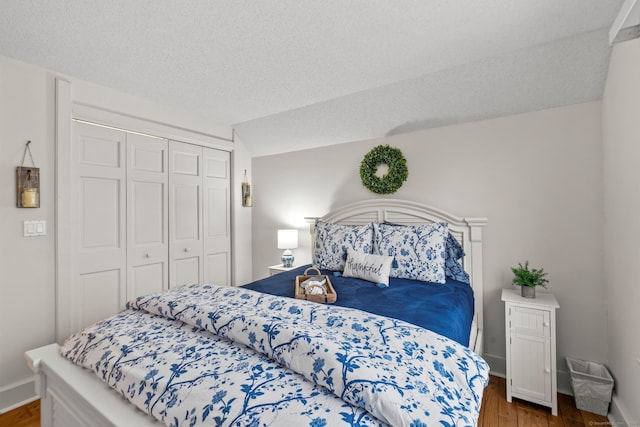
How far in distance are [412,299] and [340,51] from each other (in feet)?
5.43

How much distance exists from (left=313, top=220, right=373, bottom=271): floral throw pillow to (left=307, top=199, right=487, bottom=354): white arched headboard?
1.14 feet

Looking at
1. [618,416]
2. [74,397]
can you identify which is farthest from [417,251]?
[74,397]

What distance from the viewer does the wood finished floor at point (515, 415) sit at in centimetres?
185

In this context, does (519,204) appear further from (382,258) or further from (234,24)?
(234,24)

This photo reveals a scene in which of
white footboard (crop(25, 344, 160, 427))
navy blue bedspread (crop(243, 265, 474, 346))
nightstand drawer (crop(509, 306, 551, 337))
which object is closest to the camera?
white footboard (crop(25, 344, 160, 427))

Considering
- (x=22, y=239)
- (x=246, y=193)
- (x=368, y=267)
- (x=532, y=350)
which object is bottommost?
(x=532, y=350)

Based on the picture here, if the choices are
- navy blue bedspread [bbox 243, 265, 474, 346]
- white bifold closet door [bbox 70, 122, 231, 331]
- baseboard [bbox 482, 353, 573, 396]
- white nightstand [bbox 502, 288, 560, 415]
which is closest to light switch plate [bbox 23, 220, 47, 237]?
white bifold closet door [bbox 70, 122, 231, 331]

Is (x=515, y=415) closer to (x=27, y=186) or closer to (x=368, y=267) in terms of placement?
(x=368, y=267)

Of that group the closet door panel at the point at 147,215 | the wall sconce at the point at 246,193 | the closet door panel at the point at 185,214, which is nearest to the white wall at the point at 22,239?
the closet door panel at the point at 147,215

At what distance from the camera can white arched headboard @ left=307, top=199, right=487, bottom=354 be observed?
7.96ft

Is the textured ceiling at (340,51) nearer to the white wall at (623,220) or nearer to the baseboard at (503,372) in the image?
the white wall at (623,220)

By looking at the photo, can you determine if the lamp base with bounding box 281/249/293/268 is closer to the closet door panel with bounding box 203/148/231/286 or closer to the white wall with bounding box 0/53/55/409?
the closet door panel with bounding box 203/148/231/286

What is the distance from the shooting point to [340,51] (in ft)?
6.59

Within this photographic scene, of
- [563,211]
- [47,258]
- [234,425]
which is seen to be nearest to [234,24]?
[234,425]
